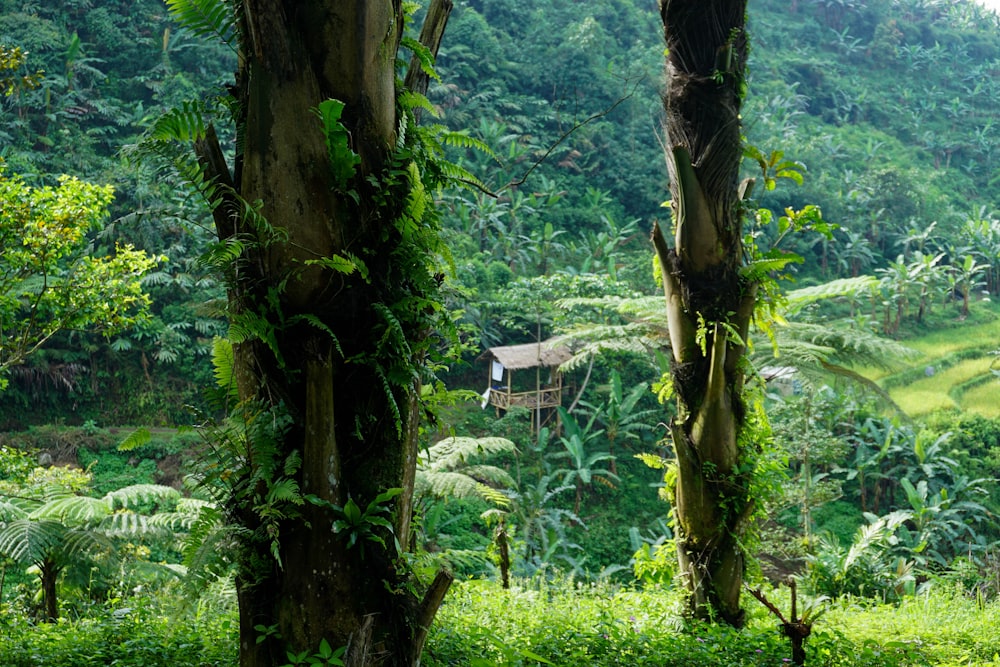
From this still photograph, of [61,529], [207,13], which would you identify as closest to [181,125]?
[207,13]

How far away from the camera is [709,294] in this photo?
3.67 metres

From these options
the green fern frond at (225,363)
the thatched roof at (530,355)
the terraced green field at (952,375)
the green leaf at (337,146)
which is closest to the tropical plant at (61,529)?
the green fern frond at (225,363)

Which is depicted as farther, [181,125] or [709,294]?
[709,294]

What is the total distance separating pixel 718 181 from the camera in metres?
3.64

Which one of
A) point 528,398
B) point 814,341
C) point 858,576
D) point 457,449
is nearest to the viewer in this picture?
point 858,576

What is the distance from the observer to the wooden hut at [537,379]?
1498 cm

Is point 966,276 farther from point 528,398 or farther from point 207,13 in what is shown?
point 207,13

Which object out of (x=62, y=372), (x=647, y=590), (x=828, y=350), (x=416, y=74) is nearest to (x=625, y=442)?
(x=828, y=350)

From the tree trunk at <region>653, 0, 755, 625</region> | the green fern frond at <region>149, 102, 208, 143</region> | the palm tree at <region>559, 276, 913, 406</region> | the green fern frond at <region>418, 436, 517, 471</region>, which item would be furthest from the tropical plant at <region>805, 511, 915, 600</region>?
the green fern frond at <region>149, 102, 208, 143</region>

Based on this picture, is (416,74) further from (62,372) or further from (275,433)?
(62,372)

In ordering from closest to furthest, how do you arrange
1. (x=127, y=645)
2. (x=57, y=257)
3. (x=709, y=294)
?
(x=127, y=645) → (x=709, y=294) → (x=57, y=257)

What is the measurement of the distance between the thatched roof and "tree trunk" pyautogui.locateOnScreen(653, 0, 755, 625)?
423 inches

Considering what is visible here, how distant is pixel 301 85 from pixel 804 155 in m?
25.0

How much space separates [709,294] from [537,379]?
11.5 metres
